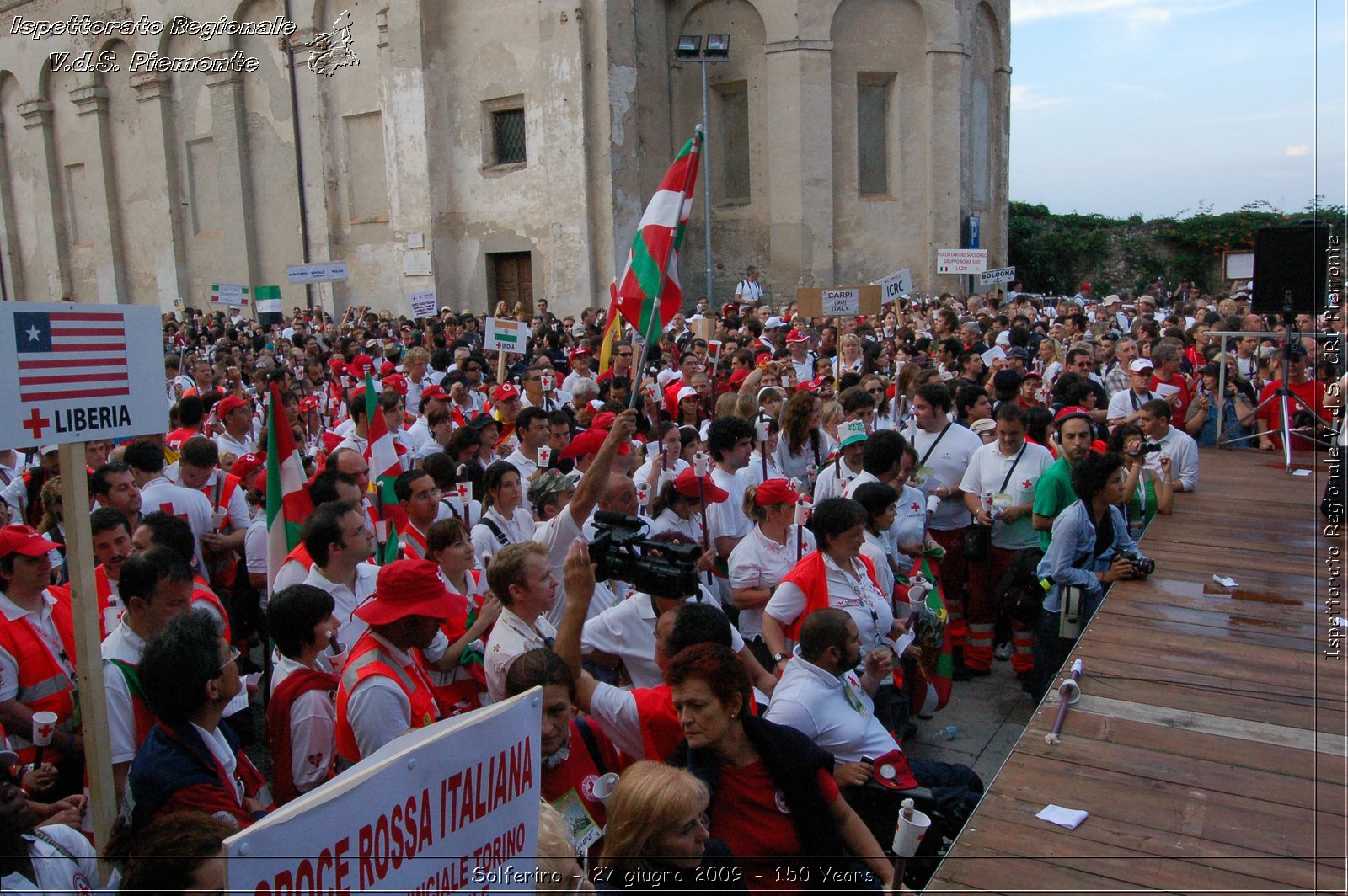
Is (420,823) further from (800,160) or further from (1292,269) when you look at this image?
(800,160)

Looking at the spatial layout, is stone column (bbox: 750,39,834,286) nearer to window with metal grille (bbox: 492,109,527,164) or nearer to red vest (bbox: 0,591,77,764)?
window with metal grille (bbox: 492,109,527,164)

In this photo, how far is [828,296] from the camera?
14.2m

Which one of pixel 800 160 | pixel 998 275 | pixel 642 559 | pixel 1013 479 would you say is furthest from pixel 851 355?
pixel 800 160

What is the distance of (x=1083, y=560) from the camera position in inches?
234

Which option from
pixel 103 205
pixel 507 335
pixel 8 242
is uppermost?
pixel 103 205

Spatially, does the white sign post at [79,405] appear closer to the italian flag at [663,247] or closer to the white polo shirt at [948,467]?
the italian flag at [663,247]

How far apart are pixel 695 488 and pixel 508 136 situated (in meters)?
22.0

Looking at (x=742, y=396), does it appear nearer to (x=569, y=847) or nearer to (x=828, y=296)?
(x=569, y=847)

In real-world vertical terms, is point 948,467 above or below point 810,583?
above

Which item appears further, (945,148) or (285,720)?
(945,148)

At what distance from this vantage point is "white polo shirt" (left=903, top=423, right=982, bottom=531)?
Result: 7266 millimetres

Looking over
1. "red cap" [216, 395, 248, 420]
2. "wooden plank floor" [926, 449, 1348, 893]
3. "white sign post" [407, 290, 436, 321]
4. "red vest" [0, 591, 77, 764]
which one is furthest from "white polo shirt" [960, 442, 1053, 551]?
"white sign post" [407, 290, 436, 321]

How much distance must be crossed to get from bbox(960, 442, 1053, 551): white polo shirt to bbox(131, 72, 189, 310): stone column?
3331 cm

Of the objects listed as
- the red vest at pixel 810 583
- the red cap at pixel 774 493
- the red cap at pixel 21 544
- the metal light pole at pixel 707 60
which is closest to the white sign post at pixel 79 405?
the red cap at pixel 21 544
